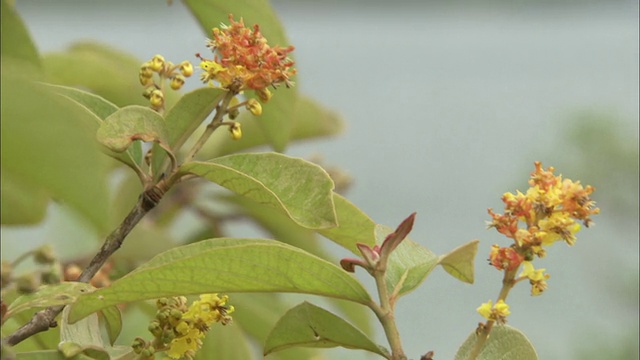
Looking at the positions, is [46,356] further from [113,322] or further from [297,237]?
[297,237]

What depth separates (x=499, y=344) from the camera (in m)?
0.38

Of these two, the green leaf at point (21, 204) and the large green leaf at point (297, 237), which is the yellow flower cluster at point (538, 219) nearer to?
the green leaf at point (21, 204)

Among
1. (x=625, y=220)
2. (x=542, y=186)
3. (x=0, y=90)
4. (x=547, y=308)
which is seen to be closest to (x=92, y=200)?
(x=0, y=90)

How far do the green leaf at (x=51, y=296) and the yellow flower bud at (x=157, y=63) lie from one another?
0.31 feet

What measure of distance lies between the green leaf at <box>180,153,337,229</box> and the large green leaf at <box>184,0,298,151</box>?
0.16m

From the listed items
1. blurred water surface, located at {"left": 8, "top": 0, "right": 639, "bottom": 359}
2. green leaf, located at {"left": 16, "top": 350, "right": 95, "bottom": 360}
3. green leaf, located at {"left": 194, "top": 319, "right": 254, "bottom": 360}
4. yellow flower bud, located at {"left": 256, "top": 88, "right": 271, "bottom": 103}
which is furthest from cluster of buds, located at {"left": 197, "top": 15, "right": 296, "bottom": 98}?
blurred water surface, located at {"left": 8, "top": 0, "right": 639, "bottom": 359}

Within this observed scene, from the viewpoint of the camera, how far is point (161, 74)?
40 centimetres

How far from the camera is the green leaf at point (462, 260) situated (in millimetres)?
378

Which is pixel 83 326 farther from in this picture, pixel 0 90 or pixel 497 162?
pixel 497 162

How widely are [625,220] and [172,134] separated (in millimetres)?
2249

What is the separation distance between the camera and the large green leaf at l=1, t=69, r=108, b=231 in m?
0.25

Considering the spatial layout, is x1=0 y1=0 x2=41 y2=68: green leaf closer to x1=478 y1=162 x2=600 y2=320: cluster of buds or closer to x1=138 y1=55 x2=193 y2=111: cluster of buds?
x1=138 y1=55 x2=193 y2=111: cluster of buds

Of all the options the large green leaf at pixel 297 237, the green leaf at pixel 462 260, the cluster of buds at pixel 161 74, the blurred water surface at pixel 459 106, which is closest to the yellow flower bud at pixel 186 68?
the cluster of buds at pixel 161 74

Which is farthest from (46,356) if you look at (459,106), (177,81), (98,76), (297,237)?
(459,106)
